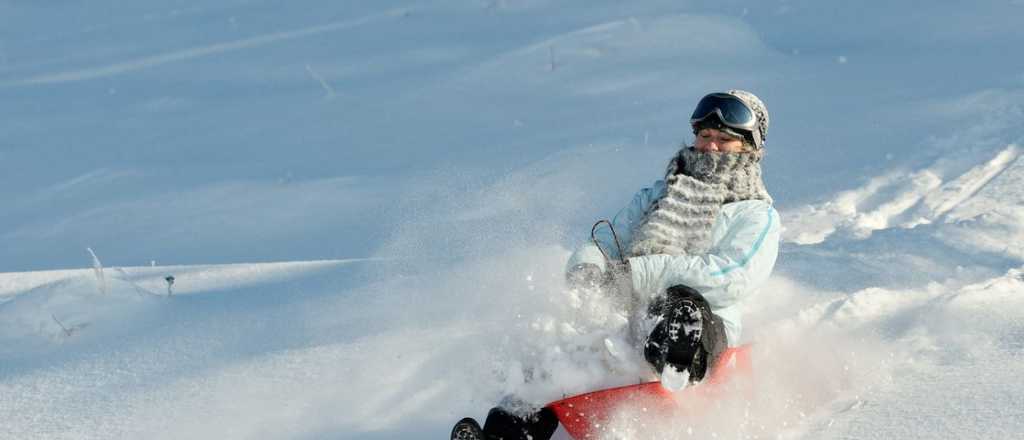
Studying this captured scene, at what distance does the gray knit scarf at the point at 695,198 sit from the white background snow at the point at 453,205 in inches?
14.0

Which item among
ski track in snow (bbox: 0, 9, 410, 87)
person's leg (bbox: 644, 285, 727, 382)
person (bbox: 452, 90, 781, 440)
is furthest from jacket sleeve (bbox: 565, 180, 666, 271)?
ski track in snow (bbox: 0, 9, 410, 87)

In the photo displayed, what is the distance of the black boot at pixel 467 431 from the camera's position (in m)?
2.94

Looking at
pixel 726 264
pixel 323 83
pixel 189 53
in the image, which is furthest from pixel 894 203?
pixel 189 53

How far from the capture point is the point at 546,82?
9.45 metres

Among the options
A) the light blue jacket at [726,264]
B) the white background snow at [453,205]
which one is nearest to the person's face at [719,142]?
the light blue jacket at [726,264]

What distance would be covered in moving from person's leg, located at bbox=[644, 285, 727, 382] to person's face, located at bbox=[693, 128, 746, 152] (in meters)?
0.67

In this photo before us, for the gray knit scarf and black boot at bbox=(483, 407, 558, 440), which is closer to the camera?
black boot at bbox=(483, 407, 558, 440)

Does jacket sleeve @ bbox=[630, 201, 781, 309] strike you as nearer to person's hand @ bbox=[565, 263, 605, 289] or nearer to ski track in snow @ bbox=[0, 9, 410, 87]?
person's hand @ bbox=[565, 263, 605, 289]

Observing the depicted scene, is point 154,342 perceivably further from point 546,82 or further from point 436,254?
point 546,82

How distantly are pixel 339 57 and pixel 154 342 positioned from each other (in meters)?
7.07

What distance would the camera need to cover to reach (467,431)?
294 cm

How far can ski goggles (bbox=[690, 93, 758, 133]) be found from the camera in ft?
11.9

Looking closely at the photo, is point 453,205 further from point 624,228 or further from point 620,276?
point 620,276

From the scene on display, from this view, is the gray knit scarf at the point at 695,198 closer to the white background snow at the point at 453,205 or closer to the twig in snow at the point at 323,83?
the white background snow at the point at 453,205
